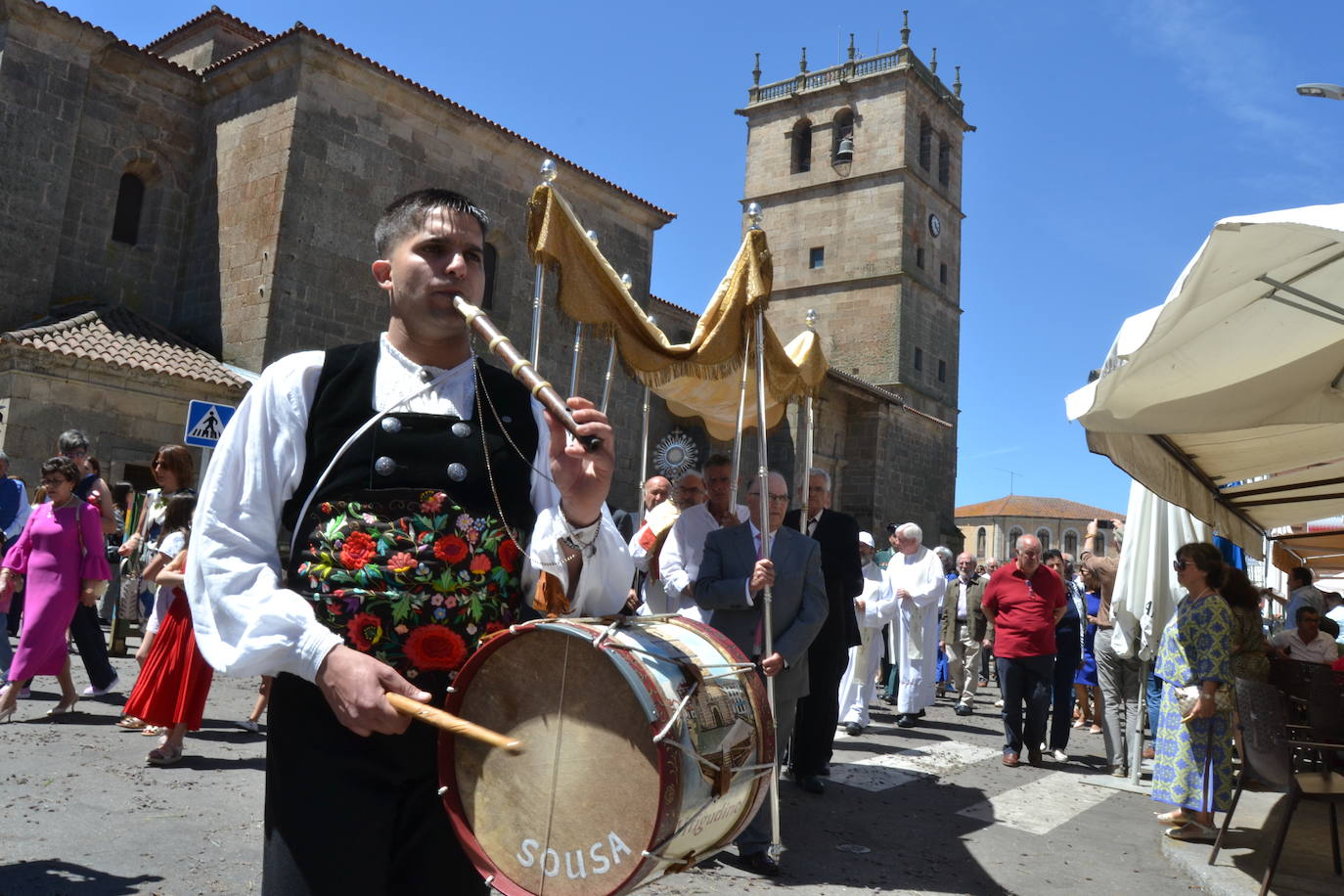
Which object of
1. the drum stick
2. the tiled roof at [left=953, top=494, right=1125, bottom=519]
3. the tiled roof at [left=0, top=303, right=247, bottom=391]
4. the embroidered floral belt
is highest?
the tiled roof at [left=953, top=494, right=1125, bottom=519]

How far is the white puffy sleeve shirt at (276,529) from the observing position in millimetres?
1858

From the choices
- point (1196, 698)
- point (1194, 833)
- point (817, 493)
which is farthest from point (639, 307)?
point (1194, 833)

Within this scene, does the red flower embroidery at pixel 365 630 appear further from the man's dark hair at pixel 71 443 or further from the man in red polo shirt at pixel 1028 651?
the man's dark hair at pixel 71 443

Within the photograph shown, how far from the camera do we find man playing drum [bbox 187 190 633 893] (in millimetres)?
1899

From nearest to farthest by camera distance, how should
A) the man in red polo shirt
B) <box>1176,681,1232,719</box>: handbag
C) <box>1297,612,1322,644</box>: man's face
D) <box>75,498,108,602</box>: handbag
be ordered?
1. <box>1176,681,1232,719</box>: handbag
2. <box>75,498,108,602</box>: handbag
3. the man in red polo shirt
4. <box>1297,612,1322,644</box>: man's face

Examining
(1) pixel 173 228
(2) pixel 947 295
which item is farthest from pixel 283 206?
(2) pixel 947 295

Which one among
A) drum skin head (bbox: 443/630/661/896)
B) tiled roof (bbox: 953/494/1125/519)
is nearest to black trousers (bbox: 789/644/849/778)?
drum skin head (bbox: 443/630/661/896)

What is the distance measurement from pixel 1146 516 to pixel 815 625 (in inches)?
147

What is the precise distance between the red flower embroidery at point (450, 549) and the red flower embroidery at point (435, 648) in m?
0.15

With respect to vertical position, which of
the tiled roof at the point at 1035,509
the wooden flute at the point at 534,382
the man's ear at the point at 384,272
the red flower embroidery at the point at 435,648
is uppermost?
the tiled roof at the point at 1035,509

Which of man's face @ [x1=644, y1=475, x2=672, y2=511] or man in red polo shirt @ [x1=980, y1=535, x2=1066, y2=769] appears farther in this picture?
man in red polo shirt @ [x1=980, y1=535, x2=1066, y2=769]

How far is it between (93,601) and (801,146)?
1555 inches

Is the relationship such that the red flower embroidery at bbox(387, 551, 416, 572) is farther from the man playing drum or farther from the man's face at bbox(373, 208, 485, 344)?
the man's face at bbox(373, 208, 485, 344)

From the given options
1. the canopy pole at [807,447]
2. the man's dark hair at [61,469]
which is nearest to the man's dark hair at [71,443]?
the man's dark hair at [61,469]
